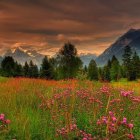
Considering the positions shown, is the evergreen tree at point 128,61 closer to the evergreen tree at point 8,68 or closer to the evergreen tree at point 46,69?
the evergreen tree at point 46,69

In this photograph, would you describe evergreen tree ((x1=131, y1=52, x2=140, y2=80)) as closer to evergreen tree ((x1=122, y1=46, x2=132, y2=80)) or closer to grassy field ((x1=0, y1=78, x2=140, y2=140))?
evergreen tree ((x1=122, y1=46, x2=132, y2=80))

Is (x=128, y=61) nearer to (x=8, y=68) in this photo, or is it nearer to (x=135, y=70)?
(x=135, y=70)

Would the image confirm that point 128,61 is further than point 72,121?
Yes

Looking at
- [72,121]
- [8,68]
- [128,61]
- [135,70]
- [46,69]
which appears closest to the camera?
[72,121]

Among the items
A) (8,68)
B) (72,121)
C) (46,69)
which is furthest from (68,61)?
(72,121)

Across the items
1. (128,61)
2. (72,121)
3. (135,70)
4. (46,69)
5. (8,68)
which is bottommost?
(72,121)

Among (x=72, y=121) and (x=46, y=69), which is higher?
(x=46, y=69)

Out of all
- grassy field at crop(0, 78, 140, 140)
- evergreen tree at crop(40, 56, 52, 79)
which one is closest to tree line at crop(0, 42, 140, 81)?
evergreen tree at crop(40, 56, 52, 79)

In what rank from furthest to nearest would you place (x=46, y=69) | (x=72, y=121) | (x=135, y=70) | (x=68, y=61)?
1. (x=68, y=61)
2. (x=46, y=69)
3. (x=135, y=70)
4. (x=72, y=121)

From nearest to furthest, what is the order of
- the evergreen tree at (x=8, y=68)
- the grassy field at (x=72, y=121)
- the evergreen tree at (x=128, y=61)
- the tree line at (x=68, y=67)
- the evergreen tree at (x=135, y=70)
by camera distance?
1. the grassy field at (x=72, y=121)
2. the evergreen tree at (x=135, y=70)
3. the evergreen tree at (x=128, y=61)
4. the tree line at (x=68, y=67)
5. the evergreen tree at (x=8, y=68)

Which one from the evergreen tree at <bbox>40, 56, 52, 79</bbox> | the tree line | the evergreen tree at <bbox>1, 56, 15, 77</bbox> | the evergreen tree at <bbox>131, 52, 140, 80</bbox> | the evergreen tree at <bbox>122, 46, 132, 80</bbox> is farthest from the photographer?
the evergreen tree at <bbox>1, 56, 15, 77</bbox>

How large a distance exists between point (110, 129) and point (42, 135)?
5.39 feet

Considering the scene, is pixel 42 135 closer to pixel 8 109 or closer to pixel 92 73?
pixel 8 109

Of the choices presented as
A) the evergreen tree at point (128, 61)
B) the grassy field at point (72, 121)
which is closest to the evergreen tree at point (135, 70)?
the evergreen tree at point (128, 61)
